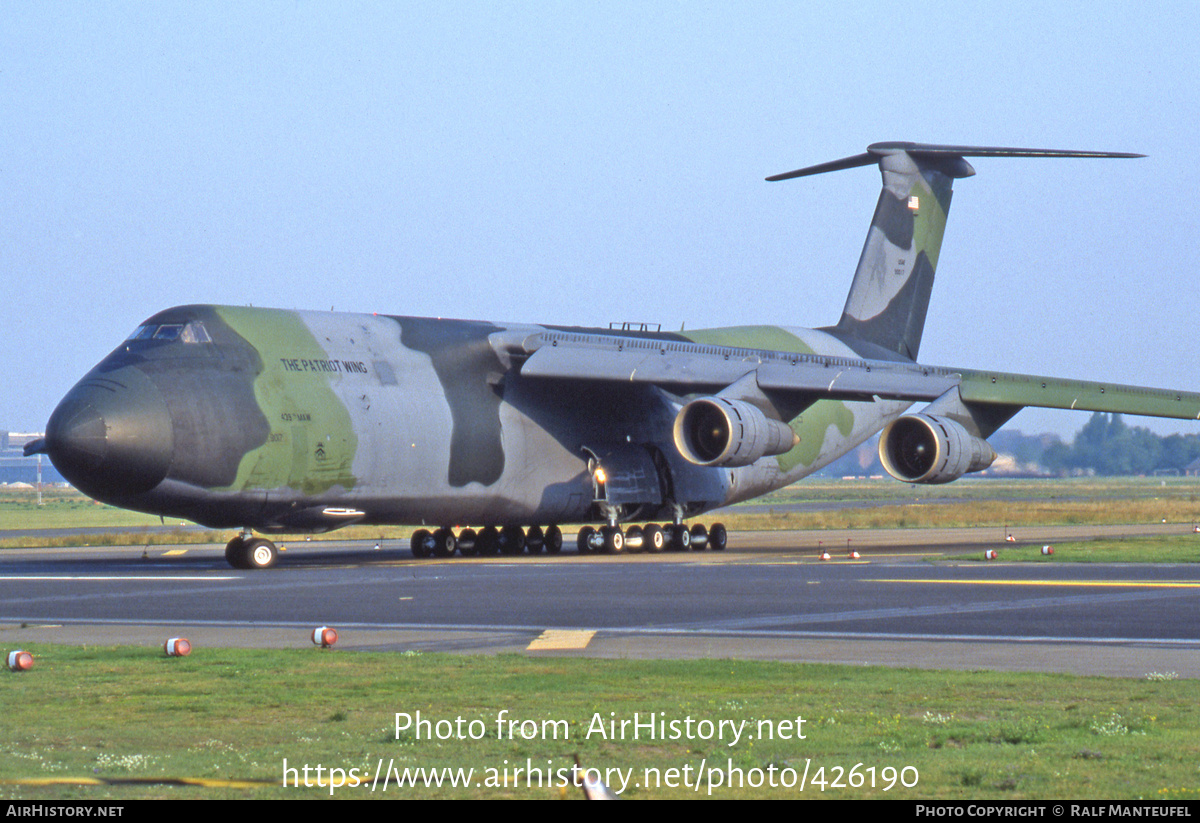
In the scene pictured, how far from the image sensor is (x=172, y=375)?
23828mm

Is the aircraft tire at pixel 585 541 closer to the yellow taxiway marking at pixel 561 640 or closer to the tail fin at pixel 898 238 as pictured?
the tail fin at pixel 898 238

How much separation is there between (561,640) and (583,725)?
16.0 ft

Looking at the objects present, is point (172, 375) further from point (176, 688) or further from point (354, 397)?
point (176, 688)

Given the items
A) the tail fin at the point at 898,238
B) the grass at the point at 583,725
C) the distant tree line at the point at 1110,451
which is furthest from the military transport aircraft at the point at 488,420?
the distant tree line at the point at 1110,451

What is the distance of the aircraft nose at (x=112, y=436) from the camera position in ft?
74.3

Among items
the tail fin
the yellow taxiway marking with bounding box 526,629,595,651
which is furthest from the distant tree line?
the yellow taxiway marking with bounding box 526,629,595,651

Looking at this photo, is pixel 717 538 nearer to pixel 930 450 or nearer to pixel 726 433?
pixel 726 433

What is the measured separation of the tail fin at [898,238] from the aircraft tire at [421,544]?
1191 cm

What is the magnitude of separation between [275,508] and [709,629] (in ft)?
41.2

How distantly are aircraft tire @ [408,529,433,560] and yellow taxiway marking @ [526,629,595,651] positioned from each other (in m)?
16.3

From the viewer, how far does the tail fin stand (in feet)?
117

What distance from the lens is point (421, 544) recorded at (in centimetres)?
3020

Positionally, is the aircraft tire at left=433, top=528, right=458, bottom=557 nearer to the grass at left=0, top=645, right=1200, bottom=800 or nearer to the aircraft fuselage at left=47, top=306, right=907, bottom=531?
the aircraft fuselage at left=47, top=306, right=907, bottom=531

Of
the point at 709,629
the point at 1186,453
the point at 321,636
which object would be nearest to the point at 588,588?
the point at 709,629
